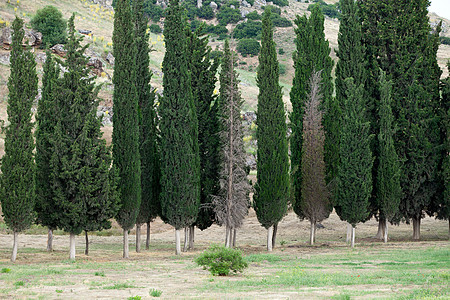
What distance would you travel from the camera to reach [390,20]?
122 feet

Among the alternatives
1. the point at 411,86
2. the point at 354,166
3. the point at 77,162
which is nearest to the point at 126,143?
the point at 77,162

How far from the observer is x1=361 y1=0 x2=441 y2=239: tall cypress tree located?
34.9m

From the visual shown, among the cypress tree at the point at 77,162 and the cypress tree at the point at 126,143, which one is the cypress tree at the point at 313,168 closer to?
the cypress tree at the point at 126,143

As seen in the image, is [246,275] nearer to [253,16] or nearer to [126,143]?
[126,143]

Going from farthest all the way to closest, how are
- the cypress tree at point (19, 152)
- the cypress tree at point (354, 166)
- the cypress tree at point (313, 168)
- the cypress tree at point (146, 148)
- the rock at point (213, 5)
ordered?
the rock at point (213, 5)
the cypress tree at point (313, 168)
the cypress tree at point (354, 166)
the cypress tree at point (146, 148)
the cypress tree at point (19, 152)

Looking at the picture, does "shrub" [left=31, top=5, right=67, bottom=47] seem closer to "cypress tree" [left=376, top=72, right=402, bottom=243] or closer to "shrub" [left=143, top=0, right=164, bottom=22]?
"cypress tree" [left=376, top=72, right=402, bottom=243]

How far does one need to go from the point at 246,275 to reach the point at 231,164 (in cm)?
1265

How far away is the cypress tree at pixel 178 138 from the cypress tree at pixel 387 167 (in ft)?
42.6

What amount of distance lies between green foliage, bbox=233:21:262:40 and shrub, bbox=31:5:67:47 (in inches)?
2834

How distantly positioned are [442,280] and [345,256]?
10453 millimetres

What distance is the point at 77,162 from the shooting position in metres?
24.8

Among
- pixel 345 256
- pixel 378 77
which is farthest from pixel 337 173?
pixel 345 256

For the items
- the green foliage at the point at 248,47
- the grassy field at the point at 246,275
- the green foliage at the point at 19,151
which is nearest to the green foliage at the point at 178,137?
the grassy field at the point at 246,275

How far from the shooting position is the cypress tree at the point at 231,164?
1193 inches
